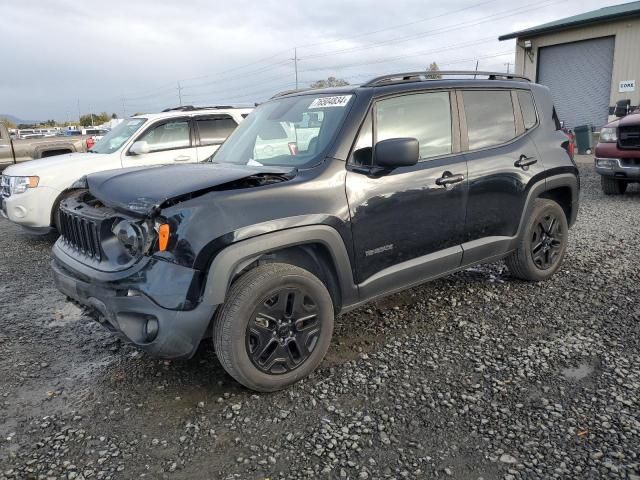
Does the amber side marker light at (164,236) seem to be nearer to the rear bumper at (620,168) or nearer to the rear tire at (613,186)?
the rear bumper at (620,168)

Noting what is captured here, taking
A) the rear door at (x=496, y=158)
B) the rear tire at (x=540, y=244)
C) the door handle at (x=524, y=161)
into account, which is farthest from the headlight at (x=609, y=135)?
the door handle at (x=524, y=161)

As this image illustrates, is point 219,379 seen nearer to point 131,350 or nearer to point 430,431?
point 131,350

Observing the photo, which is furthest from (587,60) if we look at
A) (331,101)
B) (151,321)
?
(151,321)

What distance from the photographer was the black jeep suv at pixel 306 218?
2832 millimetres

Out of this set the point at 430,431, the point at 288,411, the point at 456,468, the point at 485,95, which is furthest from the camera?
the point at 485,95

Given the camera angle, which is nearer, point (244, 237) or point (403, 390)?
point (244, 237)

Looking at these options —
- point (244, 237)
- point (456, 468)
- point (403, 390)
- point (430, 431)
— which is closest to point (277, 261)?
point (244, 237)

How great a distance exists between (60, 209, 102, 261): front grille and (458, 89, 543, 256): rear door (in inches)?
105

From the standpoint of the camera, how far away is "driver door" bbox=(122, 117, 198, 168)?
25.1 ft

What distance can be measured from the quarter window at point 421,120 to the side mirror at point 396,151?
0.89 ft

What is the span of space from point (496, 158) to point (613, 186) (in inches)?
243

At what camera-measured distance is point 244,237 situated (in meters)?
2.88

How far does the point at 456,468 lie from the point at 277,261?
1.51m

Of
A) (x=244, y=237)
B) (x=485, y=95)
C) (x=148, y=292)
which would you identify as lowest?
(x=148, y=292)
